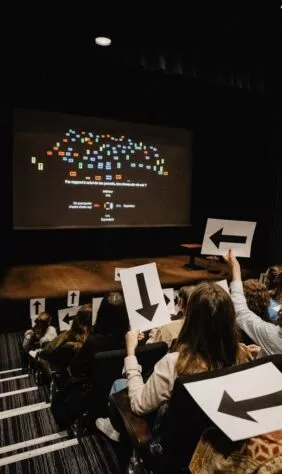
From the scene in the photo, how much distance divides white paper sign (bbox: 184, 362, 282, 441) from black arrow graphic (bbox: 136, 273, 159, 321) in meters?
0.77

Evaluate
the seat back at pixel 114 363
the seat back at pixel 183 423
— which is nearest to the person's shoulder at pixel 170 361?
the seat back at pixel 183 423

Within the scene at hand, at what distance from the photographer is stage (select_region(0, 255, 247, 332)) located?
418 centimetres

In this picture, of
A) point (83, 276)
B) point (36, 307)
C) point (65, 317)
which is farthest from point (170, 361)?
point (83, 276)

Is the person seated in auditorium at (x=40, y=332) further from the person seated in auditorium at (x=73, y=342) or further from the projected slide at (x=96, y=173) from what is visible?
the projected slide at (x=96, y=173)

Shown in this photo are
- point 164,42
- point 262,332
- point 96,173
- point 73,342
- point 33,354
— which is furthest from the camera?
point 96,173

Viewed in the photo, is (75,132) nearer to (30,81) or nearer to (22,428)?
(30,81)

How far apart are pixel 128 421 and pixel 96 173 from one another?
17.1 ft

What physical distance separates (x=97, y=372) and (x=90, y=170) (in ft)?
15.3

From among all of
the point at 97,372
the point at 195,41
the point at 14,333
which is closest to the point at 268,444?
the point at 97,372

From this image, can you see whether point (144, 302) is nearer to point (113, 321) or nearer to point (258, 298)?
point (113, 321)

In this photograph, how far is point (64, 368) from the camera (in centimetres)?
245

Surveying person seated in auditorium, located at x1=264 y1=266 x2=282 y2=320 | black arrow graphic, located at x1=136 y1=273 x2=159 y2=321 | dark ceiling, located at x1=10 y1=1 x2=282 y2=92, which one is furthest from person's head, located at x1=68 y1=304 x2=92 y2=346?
dark ceiling, located at x1=10 y1=1 x2=282 y2=92

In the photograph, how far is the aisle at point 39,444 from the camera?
1.84 m

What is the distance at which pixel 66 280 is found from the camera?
506 centimetres
